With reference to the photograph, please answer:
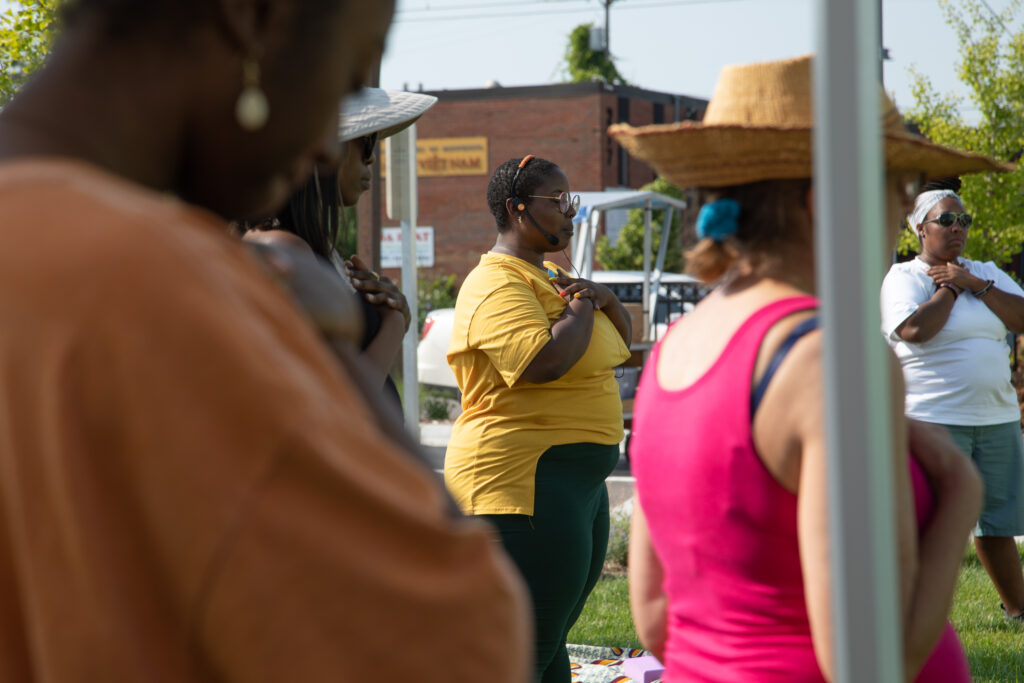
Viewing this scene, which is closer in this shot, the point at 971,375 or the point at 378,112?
the point at 378,112

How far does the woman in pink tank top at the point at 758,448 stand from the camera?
5.05ft

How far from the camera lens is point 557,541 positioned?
344cm

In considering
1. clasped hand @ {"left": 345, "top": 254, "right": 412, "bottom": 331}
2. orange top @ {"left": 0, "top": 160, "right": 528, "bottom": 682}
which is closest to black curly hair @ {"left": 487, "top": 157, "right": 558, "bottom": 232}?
clasped hand @ {"left": 345, "top": 254, "right": 412, "bottom": 331}

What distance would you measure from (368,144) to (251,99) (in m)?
1.87

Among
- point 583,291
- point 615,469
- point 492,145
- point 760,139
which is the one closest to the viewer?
point 760,139

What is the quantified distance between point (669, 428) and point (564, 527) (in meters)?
1.77

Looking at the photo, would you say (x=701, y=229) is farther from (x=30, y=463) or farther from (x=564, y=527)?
(x=564, y=527)

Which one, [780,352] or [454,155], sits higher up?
[454,155]

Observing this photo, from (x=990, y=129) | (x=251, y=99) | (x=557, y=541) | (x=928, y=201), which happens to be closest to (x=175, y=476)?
(x=251, y=99)

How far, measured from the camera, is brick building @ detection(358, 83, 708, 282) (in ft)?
97.5

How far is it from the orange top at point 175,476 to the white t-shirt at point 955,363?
470cm

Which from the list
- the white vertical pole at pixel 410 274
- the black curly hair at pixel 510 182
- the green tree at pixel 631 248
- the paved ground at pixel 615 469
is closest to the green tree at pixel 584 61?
the green tree at pixel 631 248

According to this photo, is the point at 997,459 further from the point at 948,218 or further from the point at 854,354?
the point at 854,354

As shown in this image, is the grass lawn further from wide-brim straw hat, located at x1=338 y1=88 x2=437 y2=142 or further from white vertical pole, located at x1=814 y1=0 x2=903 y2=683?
white vertical pole, located at x1=814 y1=0 x2=903 y2=683
